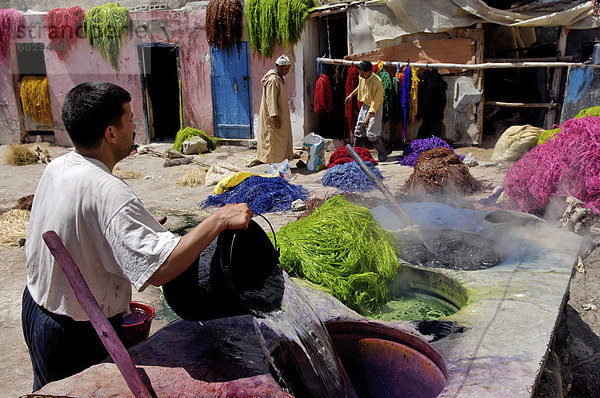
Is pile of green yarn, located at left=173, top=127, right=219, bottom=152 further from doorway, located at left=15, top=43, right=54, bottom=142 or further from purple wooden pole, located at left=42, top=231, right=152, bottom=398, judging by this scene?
purple wooden pole, located at left=42, top=231, right=152, bottom=398

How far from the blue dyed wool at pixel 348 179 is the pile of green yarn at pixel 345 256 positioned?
374 centimetres

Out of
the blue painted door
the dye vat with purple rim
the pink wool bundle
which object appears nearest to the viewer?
the dye vat with purple rim

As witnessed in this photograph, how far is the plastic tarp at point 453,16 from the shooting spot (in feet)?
29.7

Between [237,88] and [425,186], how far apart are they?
6.80 metres

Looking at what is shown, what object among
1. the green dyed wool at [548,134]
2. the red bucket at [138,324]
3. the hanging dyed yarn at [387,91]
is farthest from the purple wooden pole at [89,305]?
the hanging dyed yarn at [387,91]

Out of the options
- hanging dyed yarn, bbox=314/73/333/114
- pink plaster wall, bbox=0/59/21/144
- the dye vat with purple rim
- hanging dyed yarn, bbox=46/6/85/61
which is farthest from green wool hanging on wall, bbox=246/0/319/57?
the dye vat with purple rim

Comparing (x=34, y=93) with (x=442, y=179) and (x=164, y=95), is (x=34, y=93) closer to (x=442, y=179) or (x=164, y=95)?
(x=164, y=95)

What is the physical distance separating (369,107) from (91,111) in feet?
27.6

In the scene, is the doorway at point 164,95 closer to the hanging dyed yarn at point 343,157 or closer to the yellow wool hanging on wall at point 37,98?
the yellow wool hanging on wall at point 37,98

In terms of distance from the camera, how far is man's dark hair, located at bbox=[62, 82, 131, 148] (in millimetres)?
1800

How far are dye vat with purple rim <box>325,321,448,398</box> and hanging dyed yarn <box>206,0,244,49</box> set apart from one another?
10515 mm

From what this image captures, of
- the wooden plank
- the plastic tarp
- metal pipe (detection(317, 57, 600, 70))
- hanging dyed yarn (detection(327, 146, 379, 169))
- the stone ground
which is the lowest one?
the stone ground

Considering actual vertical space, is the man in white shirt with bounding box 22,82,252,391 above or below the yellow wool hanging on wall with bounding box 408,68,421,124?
below

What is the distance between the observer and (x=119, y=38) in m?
13.1
